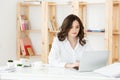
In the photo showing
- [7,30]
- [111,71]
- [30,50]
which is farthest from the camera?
[30,50]

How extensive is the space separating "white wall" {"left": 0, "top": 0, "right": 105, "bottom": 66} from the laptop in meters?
2.38

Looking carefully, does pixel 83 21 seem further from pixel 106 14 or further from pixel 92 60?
pixel 92 60

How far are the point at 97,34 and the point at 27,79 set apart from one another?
9.35ft

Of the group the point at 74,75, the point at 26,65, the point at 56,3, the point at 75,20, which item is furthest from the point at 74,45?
the point at 56,3

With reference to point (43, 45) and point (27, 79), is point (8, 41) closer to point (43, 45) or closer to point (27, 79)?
point (43, 45)

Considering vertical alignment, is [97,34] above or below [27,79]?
above

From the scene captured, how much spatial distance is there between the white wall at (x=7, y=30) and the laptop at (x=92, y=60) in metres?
2.85

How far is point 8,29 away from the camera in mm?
5750

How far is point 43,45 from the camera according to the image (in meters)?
5.72

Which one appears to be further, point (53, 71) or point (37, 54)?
point (37, 54)

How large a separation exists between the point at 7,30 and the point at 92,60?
119 inches

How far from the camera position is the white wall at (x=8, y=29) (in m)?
5.59

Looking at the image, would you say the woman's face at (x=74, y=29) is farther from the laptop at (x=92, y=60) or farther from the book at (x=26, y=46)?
the book at (x=26, y=46)

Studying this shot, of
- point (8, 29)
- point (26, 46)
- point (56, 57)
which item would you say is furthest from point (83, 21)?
point (56, 57)
